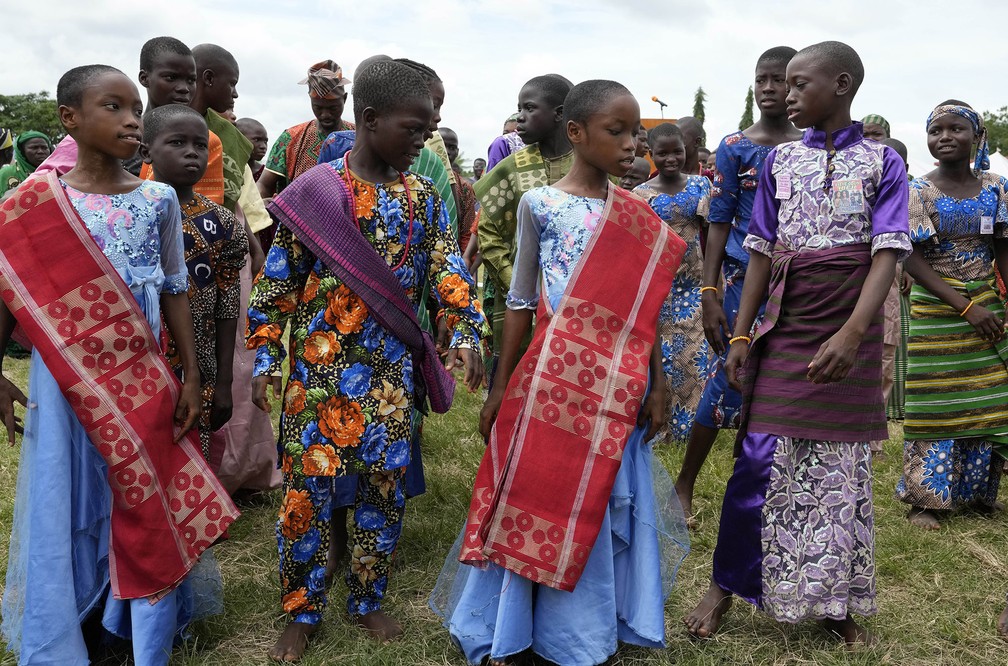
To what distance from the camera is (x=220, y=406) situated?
381 cm

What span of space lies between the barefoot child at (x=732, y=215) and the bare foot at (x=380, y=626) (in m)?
1.75

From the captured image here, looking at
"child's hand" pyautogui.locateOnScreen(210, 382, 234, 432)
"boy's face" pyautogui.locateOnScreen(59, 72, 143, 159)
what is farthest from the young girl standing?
"boy's face" pyautogui.locateOnScreen(59, 72, 143, 159)

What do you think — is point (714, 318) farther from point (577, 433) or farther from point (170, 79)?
point (170, 79)

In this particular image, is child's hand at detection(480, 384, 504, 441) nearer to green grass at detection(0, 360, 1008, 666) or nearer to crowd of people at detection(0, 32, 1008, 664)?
crowd of people at detection(0, 32, 1008, 664)

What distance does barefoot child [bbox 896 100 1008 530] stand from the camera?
520cm

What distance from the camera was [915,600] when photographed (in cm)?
406

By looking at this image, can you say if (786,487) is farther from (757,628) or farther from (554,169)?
(554,169)

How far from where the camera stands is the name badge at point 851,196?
3.38 meters

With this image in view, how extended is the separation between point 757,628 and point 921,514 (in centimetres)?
214

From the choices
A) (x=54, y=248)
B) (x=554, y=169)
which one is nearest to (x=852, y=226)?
(x=554, y=169)

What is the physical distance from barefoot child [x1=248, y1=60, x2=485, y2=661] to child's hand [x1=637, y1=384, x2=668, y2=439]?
2.12ft

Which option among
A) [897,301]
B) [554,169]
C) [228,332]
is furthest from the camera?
[897,301]

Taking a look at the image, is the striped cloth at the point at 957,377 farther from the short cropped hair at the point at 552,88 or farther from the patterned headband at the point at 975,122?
the short cropped hair at the point at 552,88

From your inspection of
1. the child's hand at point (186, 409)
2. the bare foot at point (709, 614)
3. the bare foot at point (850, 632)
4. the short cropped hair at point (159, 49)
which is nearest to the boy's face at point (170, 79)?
the short cropped hair at point (159, 49)
